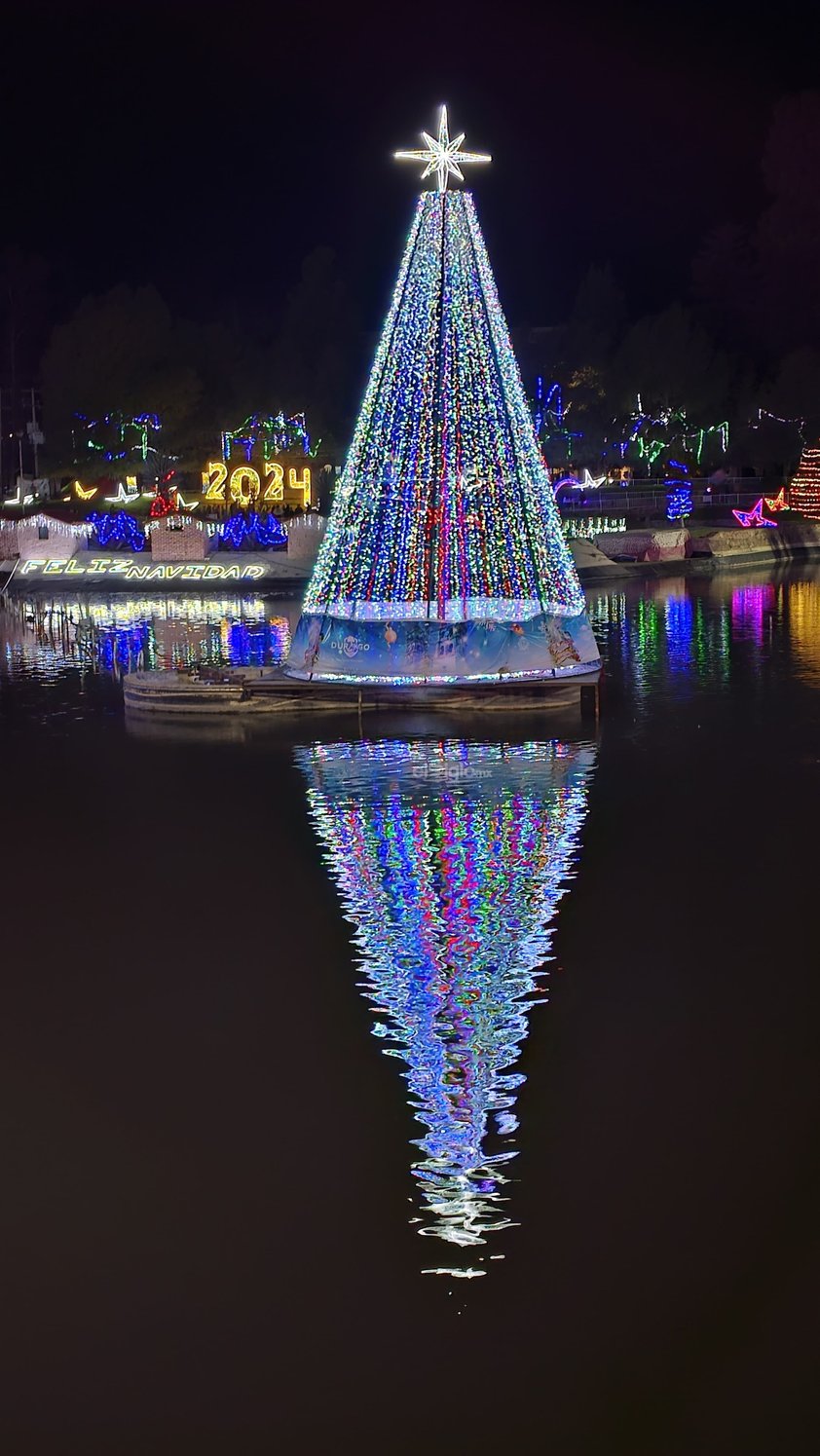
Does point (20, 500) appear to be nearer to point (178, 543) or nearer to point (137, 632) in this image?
point (178, 543)

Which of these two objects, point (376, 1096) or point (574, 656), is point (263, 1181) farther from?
point (574, 656)

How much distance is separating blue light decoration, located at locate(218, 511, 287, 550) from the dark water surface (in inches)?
893

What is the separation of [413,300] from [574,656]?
4.14 metres

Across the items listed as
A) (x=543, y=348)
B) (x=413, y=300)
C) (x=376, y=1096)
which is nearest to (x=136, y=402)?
(x=543, y=348)

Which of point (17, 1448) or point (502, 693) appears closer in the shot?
point (17, 1448)

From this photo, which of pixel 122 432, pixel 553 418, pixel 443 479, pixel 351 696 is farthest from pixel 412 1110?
pixel 553 418

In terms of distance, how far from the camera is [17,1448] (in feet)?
17.0

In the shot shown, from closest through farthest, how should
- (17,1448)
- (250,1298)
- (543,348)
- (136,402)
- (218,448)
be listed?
(17,1448) → (250,1298) → (136,402) → (218,448) → (543,348)

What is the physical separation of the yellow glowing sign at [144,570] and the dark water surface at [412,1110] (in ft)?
66.9

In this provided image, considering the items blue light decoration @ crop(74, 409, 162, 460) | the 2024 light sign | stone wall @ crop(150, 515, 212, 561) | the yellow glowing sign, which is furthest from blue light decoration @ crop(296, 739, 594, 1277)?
blue light decoration @ crop(74, 409, 162, 460)

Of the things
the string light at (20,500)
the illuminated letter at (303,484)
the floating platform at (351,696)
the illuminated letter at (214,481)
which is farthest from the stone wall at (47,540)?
the floating platform at (351,696)

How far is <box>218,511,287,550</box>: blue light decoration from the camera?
120ft

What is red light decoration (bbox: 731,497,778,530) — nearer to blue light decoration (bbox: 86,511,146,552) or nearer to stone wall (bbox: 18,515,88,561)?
blue light decoration (bbox: 86,511,146,552)

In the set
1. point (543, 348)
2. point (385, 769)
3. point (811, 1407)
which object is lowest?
point (811, 1407)
